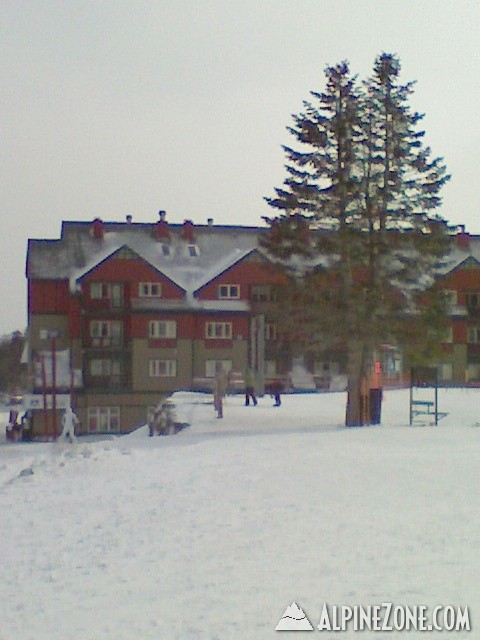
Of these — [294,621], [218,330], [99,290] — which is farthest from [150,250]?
[294,621]

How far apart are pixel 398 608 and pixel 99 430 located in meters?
49.0

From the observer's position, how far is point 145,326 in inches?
2240

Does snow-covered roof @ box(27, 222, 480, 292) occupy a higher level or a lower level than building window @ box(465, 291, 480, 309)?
higher

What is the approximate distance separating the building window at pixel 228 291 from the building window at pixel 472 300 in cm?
1593

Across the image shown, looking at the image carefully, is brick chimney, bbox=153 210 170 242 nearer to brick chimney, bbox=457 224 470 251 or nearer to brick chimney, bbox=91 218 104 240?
brick chimney, bbox=91 218 104 240

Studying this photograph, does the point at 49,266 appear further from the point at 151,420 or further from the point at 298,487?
the point at 298,487

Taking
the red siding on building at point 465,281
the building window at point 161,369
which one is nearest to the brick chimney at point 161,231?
the building window at point 161,369

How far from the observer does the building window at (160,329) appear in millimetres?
57031

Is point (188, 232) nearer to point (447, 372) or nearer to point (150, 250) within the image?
point (150, 250)

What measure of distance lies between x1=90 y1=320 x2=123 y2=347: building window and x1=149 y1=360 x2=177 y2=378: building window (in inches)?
107

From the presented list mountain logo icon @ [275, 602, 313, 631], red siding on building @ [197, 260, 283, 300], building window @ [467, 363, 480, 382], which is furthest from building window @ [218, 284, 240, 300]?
mountain logo icon @ [275, 602, 313, 631]

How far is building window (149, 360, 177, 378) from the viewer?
56.5 meters

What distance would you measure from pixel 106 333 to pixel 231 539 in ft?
158

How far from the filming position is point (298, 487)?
13.2 meters
